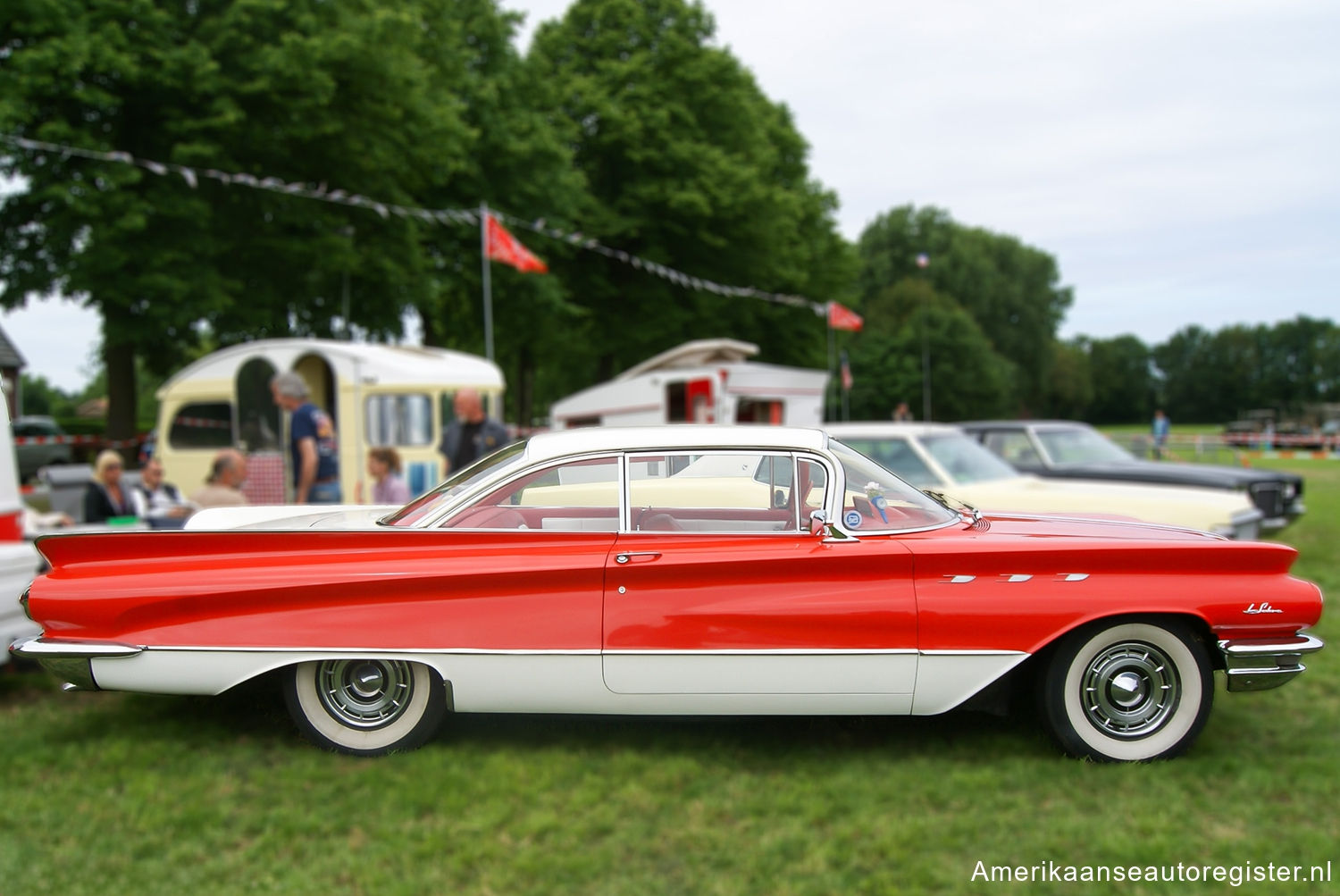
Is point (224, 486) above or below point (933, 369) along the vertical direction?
below

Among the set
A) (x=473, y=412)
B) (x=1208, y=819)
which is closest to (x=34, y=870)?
(x=1208, y=819)

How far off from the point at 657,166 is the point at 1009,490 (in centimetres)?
2467

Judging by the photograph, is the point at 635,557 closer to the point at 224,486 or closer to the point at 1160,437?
the point at 224,486

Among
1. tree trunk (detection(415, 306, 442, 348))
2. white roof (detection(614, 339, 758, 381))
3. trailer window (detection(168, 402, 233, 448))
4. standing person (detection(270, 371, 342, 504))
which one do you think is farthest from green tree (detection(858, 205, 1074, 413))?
standing person (detection(270, 371, 342, 504))

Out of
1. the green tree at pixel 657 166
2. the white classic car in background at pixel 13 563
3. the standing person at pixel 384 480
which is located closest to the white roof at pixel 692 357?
the green tree at pixel 657 166

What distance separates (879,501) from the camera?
210cm

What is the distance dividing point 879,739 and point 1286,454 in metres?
45.2

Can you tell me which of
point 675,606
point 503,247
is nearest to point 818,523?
point 675,606

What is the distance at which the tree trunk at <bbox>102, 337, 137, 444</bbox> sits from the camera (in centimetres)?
2058

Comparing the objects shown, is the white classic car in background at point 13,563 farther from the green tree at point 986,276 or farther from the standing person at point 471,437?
the green tree at point 986,276

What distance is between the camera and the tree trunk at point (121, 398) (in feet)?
67.5

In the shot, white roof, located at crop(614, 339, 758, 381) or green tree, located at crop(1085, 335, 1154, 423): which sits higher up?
white roof, located at crop(614, 339, 758, 381)

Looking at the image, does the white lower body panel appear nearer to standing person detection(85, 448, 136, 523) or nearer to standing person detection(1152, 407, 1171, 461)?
standing person detection(85, 448, 136, 523)

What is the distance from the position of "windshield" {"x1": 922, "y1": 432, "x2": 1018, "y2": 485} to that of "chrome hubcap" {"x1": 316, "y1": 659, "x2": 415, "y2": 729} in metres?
7.73
